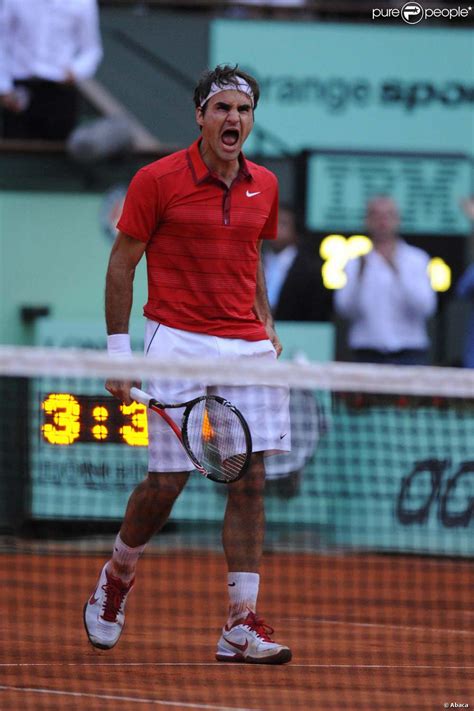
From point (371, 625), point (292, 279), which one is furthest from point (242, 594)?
point (292, 279)

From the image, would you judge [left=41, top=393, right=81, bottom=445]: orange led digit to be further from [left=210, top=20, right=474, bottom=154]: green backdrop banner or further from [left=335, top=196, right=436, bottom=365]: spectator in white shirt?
[left=210, top=20, right=474, bottom=154]: green backdrop banner

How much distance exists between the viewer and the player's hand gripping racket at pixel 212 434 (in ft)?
18.4

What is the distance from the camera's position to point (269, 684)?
529 cm

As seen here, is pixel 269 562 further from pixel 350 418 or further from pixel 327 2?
pixel 327 2

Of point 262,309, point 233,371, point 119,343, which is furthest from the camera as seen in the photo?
point 262,309

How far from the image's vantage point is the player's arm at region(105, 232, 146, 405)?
5754 millimetres

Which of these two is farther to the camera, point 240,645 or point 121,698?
point 240,645

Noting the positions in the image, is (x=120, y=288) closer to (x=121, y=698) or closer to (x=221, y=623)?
(x=121, y=698)

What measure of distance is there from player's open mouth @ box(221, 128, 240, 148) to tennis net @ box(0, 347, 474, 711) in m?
0.90

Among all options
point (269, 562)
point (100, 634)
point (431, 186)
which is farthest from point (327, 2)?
point (100, 634)

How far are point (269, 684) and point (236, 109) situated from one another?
75.6 inches

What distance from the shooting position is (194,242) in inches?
229

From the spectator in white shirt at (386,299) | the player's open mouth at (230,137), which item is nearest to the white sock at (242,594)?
the player's open mouth at (230,137)
